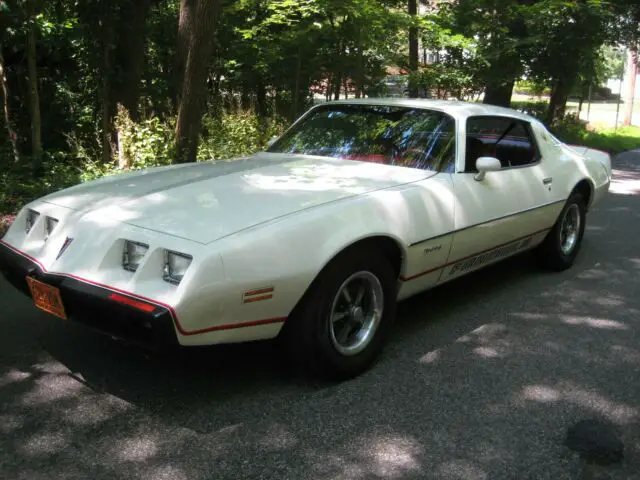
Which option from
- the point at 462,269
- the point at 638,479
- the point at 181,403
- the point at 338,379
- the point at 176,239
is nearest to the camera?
the point at 638,479

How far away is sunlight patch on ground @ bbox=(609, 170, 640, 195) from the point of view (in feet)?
33.4

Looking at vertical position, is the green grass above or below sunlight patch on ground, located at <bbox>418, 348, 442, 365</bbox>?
above

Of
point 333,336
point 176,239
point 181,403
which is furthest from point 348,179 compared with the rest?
point 181,403

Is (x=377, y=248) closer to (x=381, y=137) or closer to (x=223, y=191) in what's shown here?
(x=223, y=191)

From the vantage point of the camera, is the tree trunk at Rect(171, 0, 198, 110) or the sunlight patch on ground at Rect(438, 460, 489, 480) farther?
the tree trunk at Rect(171, 0, 198, 110)

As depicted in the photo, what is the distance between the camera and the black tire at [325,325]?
9.92ft

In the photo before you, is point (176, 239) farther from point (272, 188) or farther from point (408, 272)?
point (408, 272)

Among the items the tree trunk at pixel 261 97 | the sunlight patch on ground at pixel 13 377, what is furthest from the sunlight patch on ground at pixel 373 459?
the tree trunk at pixel 261 97

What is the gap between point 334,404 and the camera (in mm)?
3057

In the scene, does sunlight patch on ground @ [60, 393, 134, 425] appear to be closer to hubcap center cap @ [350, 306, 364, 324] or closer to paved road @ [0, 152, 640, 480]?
paved road @ [0, 152, 640, 480]

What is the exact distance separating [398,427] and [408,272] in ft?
3.31

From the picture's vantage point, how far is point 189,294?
2.59m

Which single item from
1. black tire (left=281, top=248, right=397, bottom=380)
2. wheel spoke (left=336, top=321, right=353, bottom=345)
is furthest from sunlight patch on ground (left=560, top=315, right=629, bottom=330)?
wheel spoke (left=336, top=321, right=353, bottom=345)

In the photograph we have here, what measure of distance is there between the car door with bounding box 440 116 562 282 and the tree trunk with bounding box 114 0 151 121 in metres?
5.90
